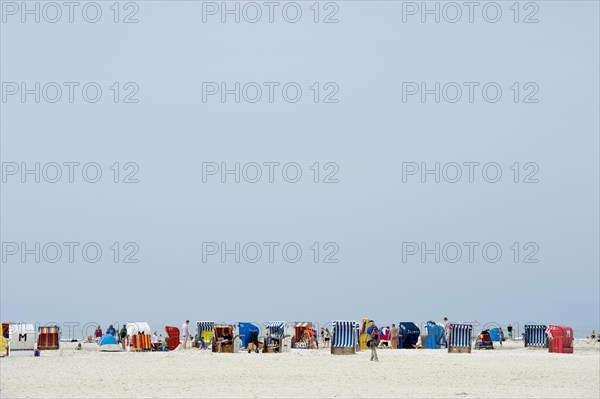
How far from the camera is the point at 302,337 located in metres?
40.2

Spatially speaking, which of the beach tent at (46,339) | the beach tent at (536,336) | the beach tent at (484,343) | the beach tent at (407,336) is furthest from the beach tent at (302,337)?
the beach tent at (46,339)

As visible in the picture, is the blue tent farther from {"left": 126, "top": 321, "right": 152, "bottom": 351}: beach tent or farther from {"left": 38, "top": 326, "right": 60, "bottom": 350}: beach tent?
{"left": 38, "top": 326, "right": 60, "bottom": 350}: beach tent

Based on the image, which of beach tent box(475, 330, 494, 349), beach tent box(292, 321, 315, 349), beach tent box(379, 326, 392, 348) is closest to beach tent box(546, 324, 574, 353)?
beach tent box(475, 330, 494, 349)

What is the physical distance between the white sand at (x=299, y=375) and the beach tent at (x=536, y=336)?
5.74 metres

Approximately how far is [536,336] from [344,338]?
11135 mm

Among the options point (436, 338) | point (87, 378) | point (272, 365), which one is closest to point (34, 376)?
point (87, 378)

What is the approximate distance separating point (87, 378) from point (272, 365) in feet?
21.0

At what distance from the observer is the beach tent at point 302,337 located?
39.8 meters

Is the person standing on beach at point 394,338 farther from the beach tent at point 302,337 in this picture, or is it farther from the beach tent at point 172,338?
the beach tent at point 172,338

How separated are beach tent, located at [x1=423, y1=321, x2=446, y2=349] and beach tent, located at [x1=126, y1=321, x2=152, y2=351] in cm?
1138

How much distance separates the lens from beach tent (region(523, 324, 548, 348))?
4084 centimetres

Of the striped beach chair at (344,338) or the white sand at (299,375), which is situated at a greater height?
the striped beach chair at (344,338)

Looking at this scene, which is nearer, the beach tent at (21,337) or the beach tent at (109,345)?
the beach tent at (21,337)

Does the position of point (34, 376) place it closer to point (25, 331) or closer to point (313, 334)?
point (25, 331)
